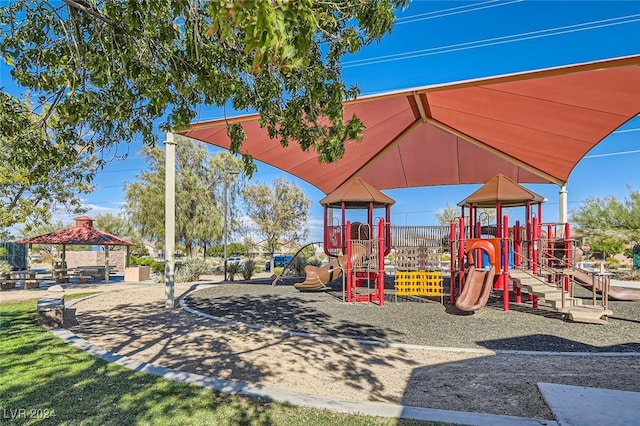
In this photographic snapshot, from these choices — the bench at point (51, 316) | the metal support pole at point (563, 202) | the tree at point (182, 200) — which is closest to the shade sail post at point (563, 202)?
the metal support pole at point (563, 202)

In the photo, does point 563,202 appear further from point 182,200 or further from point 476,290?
point 182,200

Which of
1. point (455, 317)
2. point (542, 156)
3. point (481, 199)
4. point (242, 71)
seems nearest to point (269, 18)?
point (242, 71)

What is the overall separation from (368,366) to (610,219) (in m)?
23.1

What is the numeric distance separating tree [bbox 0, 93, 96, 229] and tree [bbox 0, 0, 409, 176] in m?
0.30

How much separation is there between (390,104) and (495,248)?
482 cm

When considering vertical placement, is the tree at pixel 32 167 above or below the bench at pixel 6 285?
above

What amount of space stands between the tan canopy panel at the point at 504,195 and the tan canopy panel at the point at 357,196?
2926mm

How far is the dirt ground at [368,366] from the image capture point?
13.4ft

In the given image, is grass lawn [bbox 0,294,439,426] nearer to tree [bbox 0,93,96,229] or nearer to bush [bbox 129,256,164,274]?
tree [bbox 0,93,96,229]

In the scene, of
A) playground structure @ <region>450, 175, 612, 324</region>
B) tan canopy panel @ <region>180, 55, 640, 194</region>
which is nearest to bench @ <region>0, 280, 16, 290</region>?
tan canopy panel @ <region>180, 55, 640, 194</region>

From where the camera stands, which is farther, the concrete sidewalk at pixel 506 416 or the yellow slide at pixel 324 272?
the yellow slide at pixel 324 272

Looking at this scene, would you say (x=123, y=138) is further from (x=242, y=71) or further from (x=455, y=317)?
(x=455, y=317)

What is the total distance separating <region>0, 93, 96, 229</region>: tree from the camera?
4.79 meters

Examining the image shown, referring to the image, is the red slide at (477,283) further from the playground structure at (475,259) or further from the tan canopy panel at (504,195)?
the tan canopy panel at (504,195)
